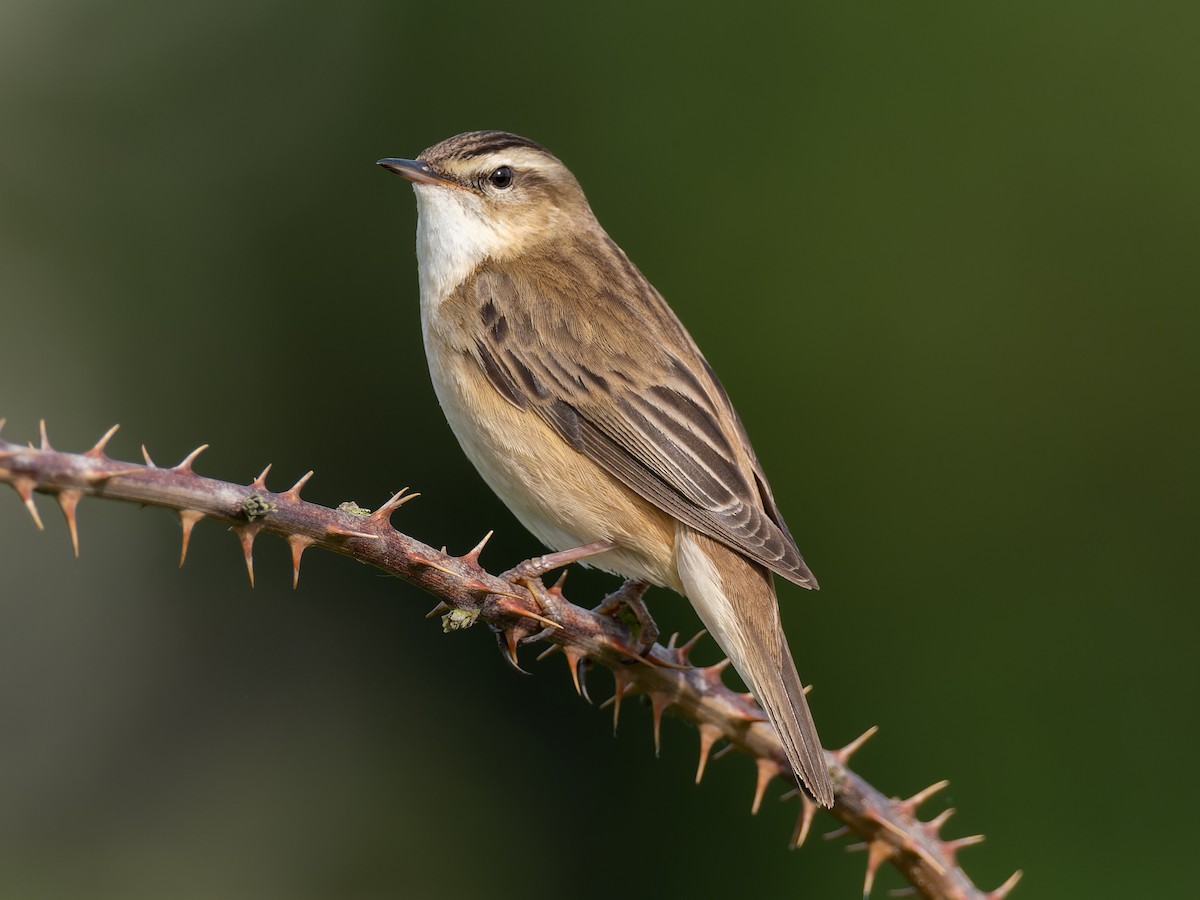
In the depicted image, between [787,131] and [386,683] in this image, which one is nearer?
[787,131]

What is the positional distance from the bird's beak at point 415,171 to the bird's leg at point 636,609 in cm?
151

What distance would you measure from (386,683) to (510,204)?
4.18 m

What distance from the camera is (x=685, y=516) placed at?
381cm

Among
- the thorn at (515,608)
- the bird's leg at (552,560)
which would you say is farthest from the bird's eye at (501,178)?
the thorn at (515,608)

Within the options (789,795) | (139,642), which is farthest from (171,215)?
(789,795)

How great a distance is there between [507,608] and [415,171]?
2.12 meters

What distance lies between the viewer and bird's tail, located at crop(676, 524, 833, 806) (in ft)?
10.6

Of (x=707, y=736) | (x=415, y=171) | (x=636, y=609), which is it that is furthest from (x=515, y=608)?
(x=415, y=171)

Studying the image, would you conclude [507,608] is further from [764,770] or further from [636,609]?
[636,609]

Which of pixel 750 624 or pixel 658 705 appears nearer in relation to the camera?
pixel 658 705

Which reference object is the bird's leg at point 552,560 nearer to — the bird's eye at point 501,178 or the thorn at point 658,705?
the thorn at point 658,705

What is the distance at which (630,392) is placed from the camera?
13.5 ft

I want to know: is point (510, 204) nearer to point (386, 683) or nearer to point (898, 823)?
point (898, 823)

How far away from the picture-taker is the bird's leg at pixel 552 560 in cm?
347
